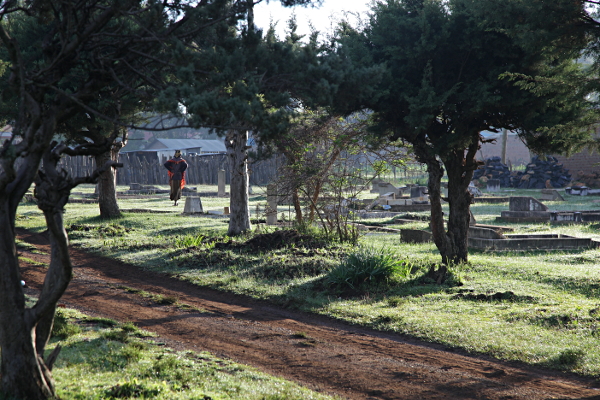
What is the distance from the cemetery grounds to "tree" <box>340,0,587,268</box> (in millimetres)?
1863

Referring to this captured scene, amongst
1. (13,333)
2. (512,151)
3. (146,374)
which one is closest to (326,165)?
(146,374)

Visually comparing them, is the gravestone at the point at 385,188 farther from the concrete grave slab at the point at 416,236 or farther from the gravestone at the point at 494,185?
the concrete grave slab at the point at 416,236

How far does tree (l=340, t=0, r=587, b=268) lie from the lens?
362 inches

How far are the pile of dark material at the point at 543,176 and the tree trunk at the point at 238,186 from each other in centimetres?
2662

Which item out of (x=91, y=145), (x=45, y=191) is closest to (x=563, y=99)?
(x=91, y=145)

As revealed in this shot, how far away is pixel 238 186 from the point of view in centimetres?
1499

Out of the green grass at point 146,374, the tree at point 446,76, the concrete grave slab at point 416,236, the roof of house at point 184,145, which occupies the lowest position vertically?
the green grass at point 146,374

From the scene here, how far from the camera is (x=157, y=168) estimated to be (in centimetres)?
4409

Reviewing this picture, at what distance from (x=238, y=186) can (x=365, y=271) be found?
20.8 ft

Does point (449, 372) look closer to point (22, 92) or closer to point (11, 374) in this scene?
point (11, 374)

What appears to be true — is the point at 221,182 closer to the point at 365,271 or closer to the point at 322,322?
the point at 365,271

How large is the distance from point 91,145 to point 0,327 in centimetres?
160

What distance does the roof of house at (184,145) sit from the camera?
5316 cm

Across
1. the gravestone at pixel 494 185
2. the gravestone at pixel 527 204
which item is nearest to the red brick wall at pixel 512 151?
the gravestone at pixel 494 185
